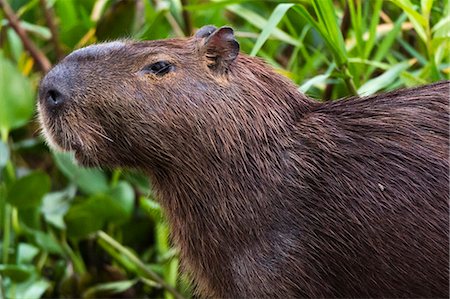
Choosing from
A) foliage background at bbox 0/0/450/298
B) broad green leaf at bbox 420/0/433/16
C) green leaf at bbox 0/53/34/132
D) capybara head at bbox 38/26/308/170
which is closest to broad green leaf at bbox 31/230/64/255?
foliage background at bbox 0/0/450/298

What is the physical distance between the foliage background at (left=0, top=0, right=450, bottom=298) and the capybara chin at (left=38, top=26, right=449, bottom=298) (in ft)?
1.50

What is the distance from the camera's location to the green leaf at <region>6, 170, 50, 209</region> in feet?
9.00

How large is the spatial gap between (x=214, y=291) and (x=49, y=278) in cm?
124

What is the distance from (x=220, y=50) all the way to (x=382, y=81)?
2.12 feet

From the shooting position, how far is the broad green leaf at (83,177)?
2949mm

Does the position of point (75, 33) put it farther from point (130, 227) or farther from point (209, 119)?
point (209, 119)

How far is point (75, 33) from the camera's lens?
301 centimetres

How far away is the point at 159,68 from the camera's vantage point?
1842 mm

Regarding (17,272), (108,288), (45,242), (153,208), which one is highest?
(153,208)

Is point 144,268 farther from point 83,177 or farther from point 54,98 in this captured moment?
point 54,98

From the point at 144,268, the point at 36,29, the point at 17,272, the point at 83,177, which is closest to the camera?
the point at 17,272

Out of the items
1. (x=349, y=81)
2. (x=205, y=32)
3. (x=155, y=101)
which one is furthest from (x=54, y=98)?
(x=349, y=81)

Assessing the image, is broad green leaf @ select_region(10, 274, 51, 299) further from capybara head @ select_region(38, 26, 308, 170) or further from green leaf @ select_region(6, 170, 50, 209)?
capybara head @ select_region(38, 26, 308, 170)

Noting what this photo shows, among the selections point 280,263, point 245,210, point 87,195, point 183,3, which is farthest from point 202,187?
point 87,195
